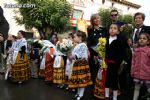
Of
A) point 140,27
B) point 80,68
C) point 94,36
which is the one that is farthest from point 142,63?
point 94,36

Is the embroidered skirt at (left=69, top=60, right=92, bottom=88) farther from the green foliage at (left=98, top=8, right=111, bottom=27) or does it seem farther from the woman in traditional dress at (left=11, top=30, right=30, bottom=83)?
the green foliage at (left=98, top=8, right=111, bottom=27)

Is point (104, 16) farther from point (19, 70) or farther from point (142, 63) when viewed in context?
point (142, 63)

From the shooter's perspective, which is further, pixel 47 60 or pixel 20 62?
pixel 47 60

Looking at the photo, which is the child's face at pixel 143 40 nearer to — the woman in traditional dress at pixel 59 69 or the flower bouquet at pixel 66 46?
the flower bouquet at pixel 66 46

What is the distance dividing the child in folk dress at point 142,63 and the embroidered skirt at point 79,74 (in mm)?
1467

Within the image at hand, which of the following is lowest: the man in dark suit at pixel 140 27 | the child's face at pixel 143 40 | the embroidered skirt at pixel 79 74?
the embroidered skirt at pixel 79 74

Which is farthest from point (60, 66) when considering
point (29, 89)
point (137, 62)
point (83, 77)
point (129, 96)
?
point (137, 62)

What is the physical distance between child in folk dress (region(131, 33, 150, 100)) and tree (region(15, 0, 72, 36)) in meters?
25.6

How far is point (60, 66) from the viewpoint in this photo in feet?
32.5

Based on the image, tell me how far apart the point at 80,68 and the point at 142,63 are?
1762 mm

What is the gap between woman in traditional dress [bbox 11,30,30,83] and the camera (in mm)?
10500

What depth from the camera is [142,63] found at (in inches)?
263

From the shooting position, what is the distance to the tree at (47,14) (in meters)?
32.3

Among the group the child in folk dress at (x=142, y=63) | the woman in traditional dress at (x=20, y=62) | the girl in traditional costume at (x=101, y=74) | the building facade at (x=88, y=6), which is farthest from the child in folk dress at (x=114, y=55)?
the building facade at (x=88, y=6)
